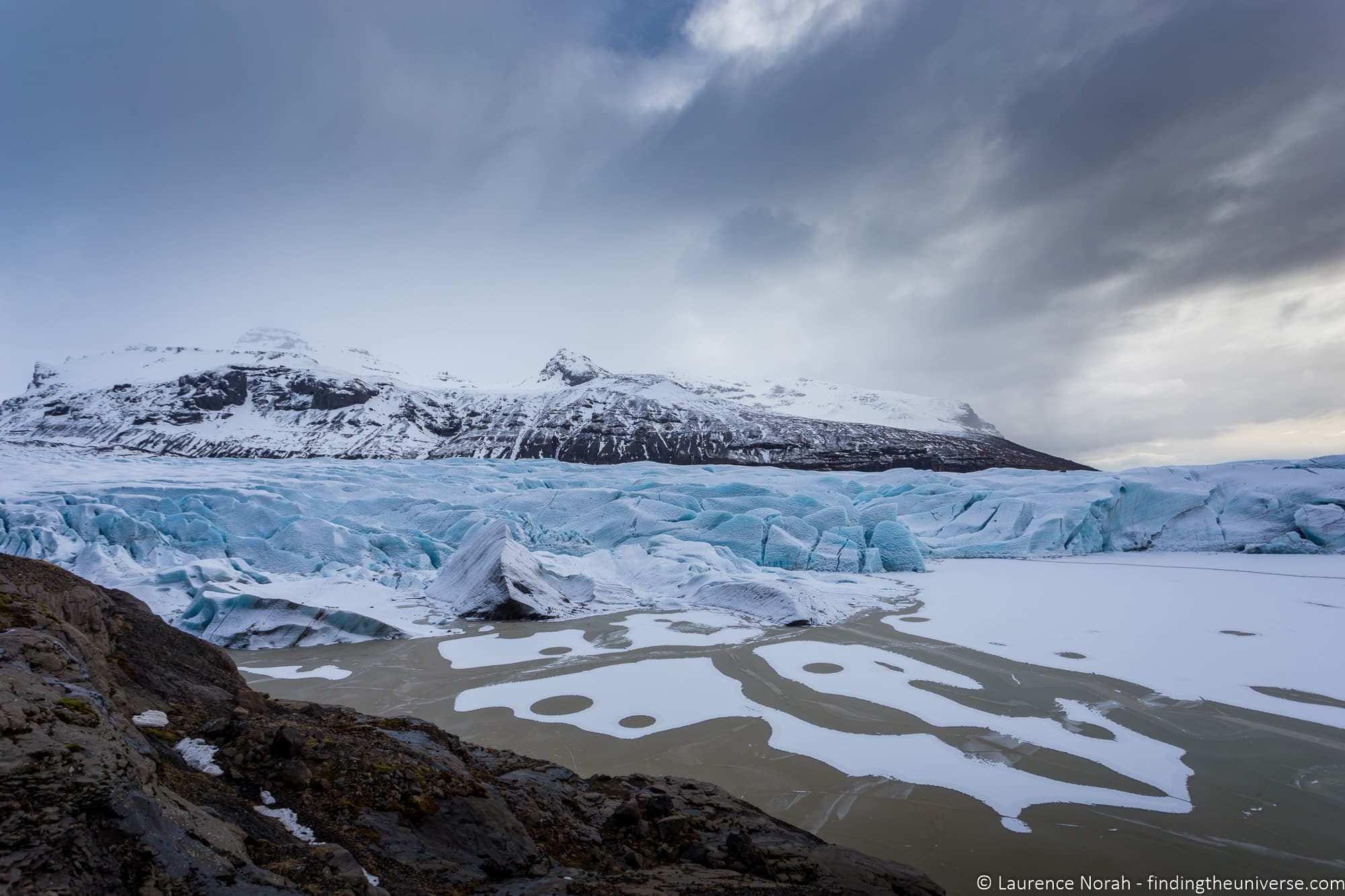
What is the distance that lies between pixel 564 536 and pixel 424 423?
130 ft

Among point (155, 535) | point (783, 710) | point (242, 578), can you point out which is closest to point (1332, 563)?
point (783, 710)

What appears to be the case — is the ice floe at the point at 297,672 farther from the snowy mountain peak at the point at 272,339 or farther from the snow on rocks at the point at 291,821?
the snowy mountain peak at the point at 272,339

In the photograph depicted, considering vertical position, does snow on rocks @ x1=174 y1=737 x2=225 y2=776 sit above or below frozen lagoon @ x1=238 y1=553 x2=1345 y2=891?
above

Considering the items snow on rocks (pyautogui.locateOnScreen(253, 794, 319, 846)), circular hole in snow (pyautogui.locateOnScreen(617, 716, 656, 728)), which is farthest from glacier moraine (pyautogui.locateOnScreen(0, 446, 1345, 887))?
snow on rocks (pyautogui.locateOnScreen(253, 794, 319, 846))

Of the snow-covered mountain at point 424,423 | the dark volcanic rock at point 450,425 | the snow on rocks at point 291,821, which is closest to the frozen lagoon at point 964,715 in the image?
the snow on rocks at point 291,821

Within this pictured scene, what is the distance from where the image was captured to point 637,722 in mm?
3643

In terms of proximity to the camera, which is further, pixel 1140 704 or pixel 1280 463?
pixel 1280 463

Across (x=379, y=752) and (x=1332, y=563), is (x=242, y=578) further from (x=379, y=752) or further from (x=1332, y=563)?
(x=1332, y=563)

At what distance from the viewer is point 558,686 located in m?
4.31

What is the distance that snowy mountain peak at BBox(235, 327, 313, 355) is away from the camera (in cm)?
12975

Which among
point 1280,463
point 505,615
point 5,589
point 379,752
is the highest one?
point 1280,463

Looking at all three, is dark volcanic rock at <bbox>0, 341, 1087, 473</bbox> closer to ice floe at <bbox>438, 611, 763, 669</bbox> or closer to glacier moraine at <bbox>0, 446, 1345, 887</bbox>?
glacier moraine at <bbox>0, 446, 1345, 887</bbox>

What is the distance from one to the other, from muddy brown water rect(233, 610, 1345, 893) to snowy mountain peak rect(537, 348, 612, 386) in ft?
292

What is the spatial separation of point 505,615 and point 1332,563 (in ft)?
39.4
